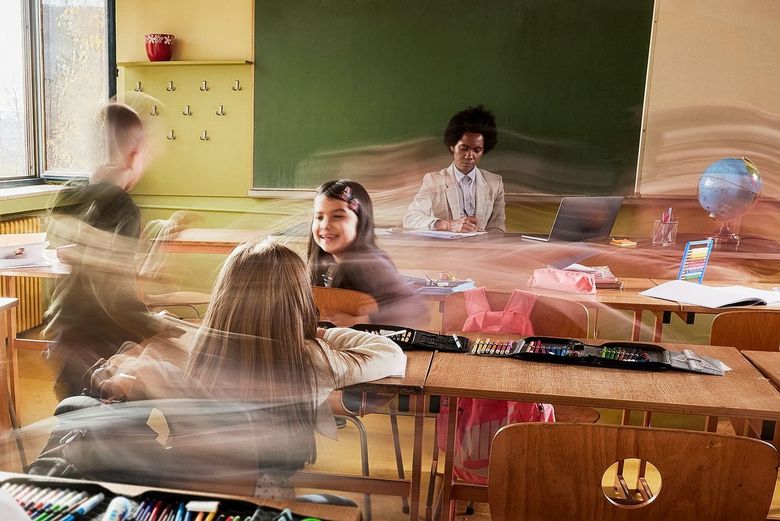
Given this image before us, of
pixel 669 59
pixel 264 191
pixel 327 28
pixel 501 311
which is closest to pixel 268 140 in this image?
pixel 264 191

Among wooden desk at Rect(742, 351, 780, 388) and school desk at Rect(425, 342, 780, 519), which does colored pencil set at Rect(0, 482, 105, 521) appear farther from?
wooden desk at Rect(742, 351, 780, 388)

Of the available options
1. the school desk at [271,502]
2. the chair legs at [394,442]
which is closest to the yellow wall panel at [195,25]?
the chair legs at [394,442]

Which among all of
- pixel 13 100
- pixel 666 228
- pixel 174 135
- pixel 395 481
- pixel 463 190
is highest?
pixel 13 100

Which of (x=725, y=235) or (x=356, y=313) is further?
(x=725, y=235)

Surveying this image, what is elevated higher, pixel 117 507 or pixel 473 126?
pixel 473 126

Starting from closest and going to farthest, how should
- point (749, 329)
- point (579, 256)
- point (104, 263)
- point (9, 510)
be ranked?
point (9, 510), point (104, 263), point (749, 329), point (579, 256)

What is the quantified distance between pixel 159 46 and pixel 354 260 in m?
0.72

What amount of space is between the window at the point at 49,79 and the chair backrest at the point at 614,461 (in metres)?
1.15

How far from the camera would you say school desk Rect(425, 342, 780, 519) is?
1.18 m

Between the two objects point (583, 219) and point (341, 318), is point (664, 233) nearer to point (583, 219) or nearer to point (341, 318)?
point (583, 219)

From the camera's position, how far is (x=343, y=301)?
1.81m

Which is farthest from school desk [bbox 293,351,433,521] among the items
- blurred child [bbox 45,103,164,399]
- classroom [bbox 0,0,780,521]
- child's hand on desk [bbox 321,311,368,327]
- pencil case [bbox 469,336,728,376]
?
blurred child [bbox 45,103,164,399]

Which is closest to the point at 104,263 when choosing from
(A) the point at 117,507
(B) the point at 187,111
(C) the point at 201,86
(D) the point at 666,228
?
(B) the point at 187,111

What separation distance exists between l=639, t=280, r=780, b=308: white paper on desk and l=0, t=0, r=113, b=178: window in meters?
1.66
